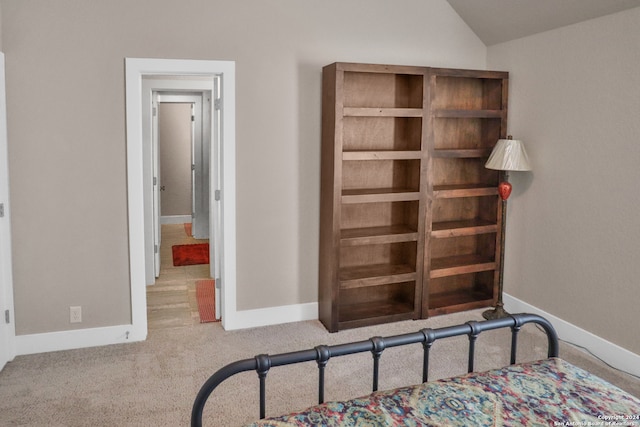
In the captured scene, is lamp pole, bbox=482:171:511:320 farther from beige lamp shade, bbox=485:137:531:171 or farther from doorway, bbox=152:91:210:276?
doorway, bbox=152:91:210:276

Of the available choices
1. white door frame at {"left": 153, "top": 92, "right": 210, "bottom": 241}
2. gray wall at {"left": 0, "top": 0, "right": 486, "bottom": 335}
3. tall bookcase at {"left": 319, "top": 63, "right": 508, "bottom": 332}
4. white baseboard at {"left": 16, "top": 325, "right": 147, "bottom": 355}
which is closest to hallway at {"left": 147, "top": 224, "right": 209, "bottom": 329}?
white baseboard at {"left": 16, "top": 325, "right": 147, "bottom": 355}

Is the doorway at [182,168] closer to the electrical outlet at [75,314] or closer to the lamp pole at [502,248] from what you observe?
the electrical outlet at [75,314]

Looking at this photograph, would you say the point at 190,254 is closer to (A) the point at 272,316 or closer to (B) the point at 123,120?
(A) the point at 272,316

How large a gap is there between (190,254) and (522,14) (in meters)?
4.57

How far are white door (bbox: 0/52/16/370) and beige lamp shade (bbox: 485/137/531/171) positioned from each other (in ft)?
11.2

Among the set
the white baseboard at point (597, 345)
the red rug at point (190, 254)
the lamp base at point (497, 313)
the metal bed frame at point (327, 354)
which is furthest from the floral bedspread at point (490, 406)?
the red rug at point (190, 254)

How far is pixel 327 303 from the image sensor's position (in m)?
4.17

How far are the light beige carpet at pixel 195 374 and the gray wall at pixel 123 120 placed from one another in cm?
33

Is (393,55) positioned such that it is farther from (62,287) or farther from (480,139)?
(62,287)

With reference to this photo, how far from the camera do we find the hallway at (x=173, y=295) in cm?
436

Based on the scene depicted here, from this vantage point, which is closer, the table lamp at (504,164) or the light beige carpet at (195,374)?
the light beige carpet at (195,374)

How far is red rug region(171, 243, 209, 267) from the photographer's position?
6301mm

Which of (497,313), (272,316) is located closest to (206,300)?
(272,316)

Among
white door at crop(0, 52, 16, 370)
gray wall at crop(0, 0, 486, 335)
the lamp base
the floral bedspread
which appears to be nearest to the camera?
the floral bedspread
